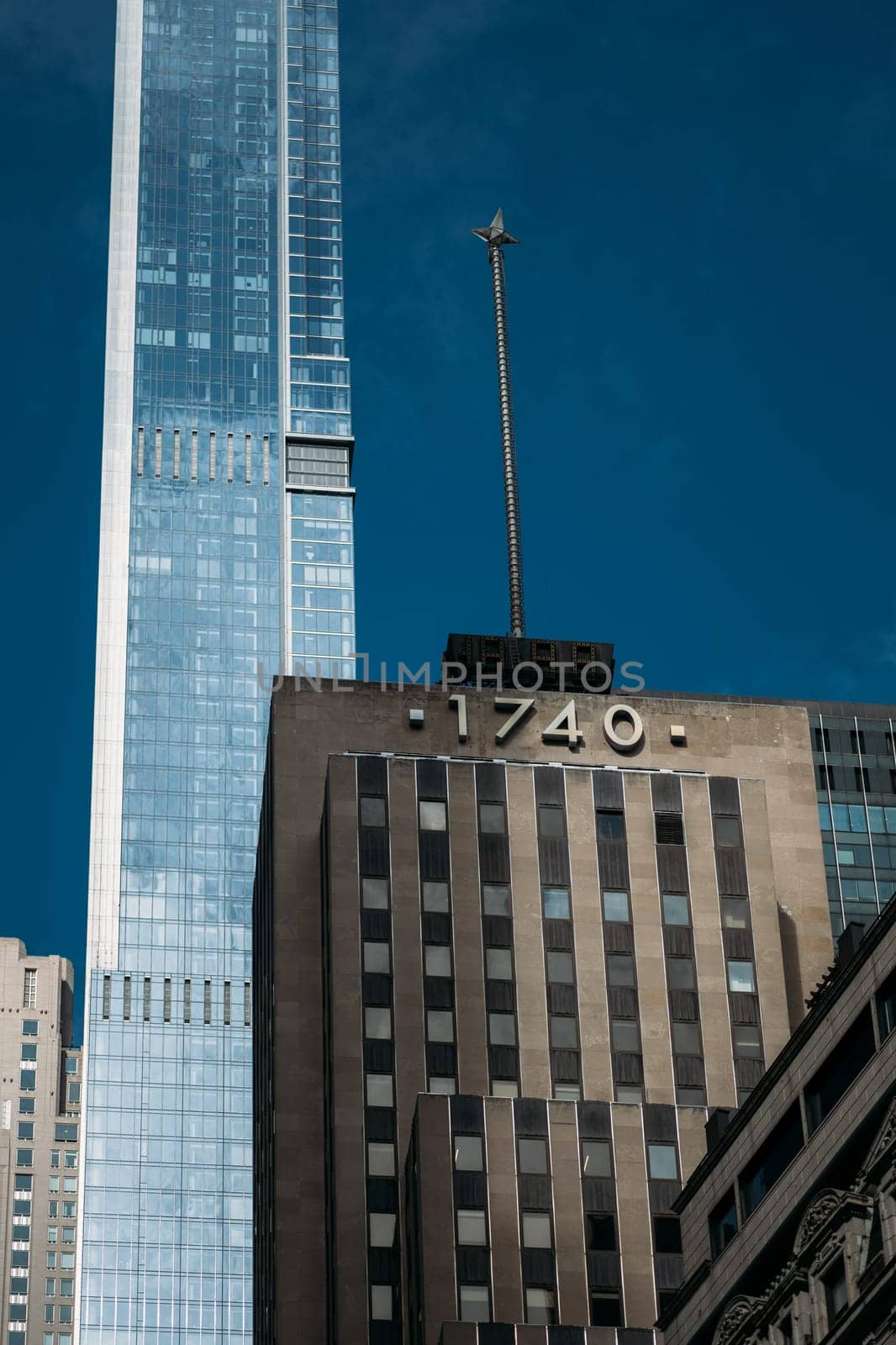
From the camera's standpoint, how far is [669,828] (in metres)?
152

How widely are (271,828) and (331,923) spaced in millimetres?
13101

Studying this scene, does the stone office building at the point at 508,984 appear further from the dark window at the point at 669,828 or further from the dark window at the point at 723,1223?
the dark window at the point at 723,1223

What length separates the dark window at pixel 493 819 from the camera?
149 m

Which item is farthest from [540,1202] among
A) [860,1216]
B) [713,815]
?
[860,1216]

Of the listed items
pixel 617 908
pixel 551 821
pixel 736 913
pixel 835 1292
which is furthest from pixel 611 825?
pixel 835 1292

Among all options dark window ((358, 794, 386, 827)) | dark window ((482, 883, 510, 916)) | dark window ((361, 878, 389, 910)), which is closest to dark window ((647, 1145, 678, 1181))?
dark window ((482, 883, 510, 916))

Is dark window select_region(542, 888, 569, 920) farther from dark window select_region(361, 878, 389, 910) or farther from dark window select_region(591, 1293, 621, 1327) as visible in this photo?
dark window select_region(591, 1293, 621, 1327)

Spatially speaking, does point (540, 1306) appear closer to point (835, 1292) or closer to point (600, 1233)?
point (600, 1233)

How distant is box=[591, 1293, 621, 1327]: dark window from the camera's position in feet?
406

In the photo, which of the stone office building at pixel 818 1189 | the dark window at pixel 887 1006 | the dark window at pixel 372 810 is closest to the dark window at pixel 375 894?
the dark window at pixel 372 810

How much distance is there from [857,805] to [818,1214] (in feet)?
370

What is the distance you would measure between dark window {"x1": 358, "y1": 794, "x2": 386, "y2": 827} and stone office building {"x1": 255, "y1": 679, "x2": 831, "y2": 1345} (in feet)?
0.50

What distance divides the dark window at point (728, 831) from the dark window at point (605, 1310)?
112ft

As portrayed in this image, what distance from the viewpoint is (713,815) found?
15250cm
